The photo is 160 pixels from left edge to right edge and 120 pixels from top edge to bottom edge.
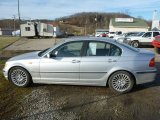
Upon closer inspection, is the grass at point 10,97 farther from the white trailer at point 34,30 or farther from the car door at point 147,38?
the white trailer at point 34,30

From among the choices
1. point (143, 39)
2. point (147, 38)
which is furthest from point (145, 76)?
point (147, 38)

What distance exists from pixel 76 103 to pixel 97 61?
1271 millimetres

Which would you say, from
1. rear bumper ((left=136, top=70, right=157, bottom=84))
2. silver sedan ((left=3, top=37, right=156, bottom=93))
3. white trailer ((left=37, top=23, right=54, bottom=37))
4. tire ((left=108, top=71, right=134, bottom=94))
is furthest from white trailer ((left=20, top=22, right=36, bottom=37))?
rear bumper ((left=136, top=70, right=157, bottom=84))

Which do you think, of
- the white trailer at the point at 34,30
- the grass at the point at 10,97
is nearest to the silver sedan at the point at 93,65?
the grass at the point at 10,97

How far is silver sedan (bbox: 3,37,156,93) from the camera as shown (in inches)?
205

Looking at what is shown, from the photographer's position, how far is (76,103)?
4.64m

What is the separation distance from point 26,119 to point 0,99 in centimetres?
135

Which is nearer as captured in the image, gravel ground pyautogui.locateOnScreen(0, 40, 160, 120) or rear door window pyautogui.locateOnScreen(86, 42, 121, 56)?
gravel ground pyautogui.locateOnScreen(0, 40, 160, 120)

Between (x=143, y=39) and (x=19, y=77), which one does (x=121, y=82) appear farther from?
(x=143, y=39)

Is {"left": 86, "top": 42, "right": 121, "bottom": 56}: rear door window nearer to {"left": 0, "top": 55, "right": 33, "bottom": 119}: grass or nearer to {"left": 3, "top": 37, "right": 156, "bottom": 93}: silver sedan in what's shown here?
{"left": 3, "top": 37, "right": 156, "bottom": 93}: silver sedan

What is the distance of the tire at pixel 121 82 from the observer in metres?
5.26

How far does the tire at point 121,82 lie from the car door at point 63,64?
3.25 feet

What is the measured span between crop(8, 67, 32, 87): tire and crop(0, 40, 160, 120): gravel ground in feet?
0.57

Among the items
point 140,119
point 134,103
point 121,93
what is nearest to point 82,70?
point 121,93
